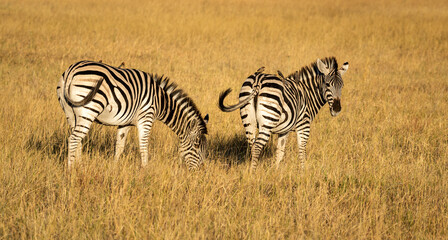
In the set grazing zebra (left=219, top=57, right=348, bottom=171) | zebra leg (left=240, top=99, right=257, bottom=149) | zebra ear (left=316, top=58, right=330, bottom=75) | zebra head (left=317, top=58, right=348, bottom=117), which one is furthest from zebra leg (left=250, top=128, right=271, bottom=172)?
zebra ear (left=316, top=58, right=330, bottom=75)

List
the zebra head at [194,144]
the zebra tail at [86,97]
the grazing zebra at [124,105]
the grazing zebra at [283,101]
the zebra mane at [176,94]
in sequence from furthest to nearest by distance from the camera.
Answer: the zebra mane at [176,94]
the zebra head at [194,144]
the grazing zebra at [283,101]
the grazing zebra at [124,105]
the zebra tail at [86,97]

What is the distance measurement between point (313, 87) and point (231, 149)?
65.4 inches

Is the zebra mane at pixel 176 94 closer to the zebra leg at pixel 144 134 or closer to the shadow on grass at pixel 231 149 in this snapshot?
the zebra leg at pixel 144 134

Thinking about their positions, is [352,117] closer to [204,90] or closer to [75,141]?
[204,90]

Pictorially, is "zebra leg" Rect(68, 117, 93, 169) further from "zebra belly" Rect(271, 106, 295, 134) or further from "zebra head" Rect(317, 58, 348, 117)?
"zebra head" Rect(317, 58, 348, 117)

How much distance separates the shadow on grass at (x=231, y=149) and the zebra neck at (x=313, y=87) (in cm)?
109

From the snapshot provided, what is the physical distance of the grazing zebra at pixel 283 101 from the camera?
5355 millimetres

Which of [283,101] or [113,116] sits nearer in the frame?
[113,116]

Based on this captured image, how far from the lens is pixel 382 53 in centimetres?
1532

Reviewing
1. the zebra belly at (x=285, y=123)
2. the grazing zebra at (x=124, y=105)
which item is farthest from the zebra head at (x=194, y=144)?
the zebra belly at (x=285, y=123)

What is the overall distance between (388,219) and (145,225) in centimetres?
241

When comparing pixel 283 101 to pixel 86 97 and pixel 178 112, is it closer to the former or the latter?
pixel 178 112

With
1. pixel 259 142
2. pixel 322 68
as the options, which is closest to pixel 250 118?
pixel 259 142

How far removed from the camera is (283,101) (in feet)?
17.8
